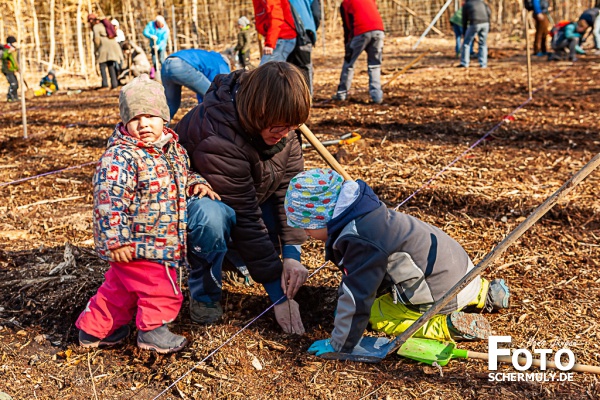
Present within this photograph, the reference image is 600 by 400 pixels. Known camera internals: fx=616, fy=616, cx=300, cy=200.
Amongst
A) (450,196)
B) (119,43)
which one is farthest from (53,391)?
(119,43)

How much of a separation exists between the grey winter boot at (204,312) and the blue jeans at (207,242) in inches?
1.0

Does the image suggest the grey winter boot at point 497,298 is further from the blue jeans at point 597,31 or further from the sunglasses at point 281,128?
the blue jeans at point 597,31

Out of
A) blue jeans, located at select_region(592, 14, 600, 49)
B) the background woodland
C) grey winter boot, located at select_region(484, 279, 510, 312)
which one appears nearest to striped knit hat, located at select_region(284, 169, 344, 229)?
grey winter boot, located at select_region(484, 279, 510, 312)

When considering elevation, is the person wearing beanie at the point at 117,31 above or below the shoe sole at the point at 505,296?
above

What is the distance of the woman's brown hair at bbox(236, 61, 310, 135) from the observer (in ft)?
8.34

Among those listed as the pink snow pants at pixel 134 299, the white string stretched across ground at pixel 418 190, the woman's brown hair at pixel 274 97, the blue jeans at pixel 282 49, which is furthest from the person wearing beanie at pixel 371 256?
the blue jeans at pixel 282 49

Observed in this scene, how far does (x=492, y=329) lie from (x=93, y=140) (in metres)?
5.85

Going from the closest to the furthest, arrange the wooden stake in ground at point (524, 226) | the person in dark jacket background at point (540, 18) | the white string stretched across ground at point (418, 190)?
the wooden stake in ground at point (524, 226) → the white string stretched across ground at point (418, 190) → the person in dark jacket background at point (540, 18)

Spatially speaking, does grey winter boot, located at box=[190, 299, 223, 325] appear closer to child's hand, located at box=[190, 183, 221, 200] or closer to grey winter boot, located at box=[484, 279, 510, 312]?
child's hand, located at box=[190, 183, 221, 200]

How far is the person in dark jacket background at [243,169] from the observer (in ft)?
8.50

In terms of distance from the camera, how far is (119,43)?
53.5 feet

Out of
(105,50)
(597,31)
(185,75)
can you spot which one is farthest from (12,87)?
(597,31)

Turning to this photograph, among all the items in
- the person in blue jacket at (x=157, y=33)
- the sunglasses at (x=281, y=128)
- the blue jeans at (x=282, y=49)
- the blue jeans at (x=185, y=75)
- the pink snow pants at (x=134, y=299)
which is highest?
the person in blue jacket at (x=157, y=33)

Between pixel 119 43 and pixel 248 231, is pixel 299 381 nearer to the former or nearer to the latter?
pixel 248 231
